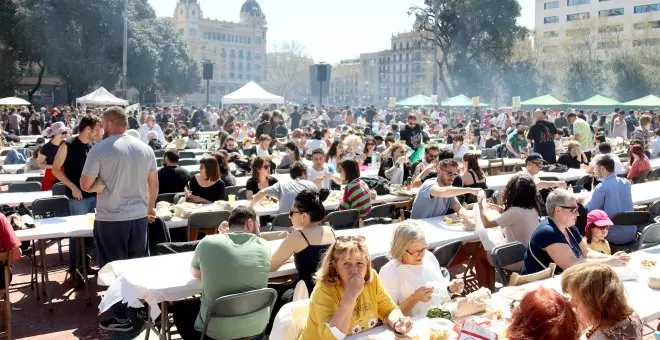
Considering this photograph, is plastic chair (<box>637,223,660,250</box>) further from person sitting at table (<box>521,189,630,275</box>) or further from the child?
person sitting at table (<box>521,189,630,275</box>)

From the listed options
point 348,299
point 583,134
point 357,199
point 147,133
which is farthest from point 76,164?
point 583,134

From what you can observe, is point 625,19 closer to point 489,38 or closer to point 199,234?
point 489,38

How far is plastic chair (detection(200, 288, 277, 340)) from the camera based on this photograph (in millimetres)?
3697

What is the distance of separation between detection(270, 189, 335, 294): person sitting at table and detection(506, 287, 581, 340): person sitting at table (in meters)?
2.08

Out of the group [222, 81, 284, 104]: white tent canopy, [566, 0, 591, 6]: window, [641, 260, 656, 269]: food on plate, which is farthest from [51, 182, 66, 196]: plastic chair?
[566, 0, 591, 6]: window

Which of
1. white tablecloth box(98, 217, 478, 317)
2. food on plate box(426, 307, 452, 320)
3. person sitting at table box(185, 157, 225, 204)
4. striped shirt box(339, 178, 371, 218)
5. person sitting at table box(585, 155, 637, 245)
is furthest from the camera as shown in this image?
person sitting at table box(185, 157, 225, 204)

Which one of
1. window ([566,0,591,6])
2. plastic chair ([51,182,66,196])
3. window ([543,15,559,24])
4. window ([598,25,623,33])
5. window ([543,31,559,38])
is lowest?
plastic chair ([51,182,66,196])

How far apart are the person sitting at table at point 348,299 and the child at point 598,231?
2.72 metres

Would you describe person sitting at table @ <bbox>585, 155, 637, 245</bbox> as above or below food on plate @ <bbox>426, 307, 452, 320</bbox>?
above

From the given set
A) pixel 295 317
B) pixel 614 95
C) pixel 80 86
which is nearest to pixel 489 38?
pixel 614 95

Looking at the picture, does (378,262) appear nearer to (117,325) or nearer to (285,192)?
(117,325)

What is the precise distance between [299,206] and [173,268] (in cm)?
98

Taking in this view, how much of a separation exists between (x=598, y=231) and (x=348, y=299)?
3.19 m

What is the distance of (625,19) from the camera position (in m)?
70.4
